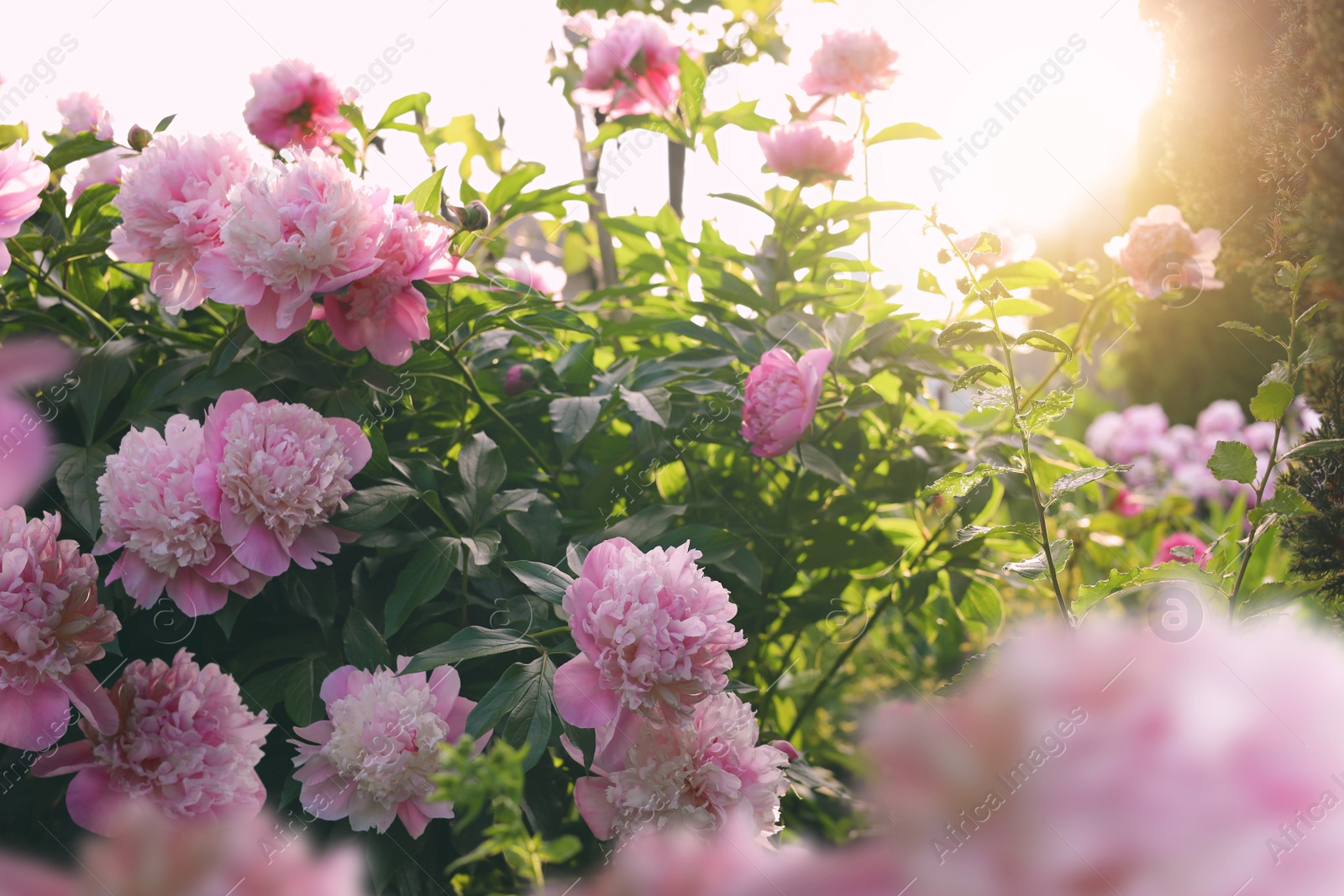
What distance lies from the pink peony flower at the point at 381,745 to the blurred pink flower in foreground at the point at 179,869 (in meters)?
0.63

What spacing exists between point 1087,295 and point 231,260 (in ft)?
4.68

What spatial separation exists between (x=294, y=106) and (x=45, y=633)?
0.92 m

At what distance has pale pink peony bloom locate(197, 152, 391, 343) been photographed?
0.95 m

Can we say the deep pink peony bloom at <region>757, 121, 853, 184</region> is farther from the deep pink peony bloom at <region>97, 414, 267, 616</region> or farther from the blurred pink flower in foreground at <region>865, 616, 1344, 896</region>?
the blurred pink flower in foreground at <region>865, 616, 1344, 896</region>

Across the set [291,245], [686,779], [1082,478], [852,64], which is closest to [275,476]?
[291,245]

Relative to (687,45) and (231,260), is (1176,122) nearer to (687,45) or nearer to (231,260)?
A: (687,45)

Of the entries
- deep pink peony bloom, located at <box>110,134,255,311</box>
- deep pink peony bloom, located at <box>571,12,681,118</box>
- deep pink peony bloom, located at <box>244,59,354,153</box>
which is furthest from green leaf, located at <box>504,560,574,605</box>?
deep pink peony bloom, located at <box>571,12,681,118</box>

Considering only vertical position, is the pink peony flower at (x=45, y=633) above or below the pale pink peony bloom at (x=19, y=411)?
below

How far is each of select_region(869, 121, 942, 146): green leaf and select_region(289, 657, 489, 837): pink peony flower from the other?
126cm

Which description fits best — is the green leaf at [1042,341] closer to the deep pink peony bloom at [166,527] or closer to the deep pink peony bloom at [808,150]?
the deep pink peony bloom at [808,150]

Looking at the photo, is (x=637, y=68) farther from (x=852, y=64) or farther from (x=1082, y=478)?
(x=1082, y=478)

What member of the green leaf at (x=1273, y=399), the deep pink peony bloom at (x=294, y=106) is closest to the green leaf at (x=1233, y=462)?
the green leaf at (x=1273, y=399)

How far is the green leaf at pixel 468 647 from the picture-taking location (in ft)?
2.68

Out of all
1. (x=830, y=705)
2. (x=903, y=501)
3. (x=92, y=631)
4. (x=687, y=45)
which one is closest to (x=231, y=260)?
(x=92, y=631)
